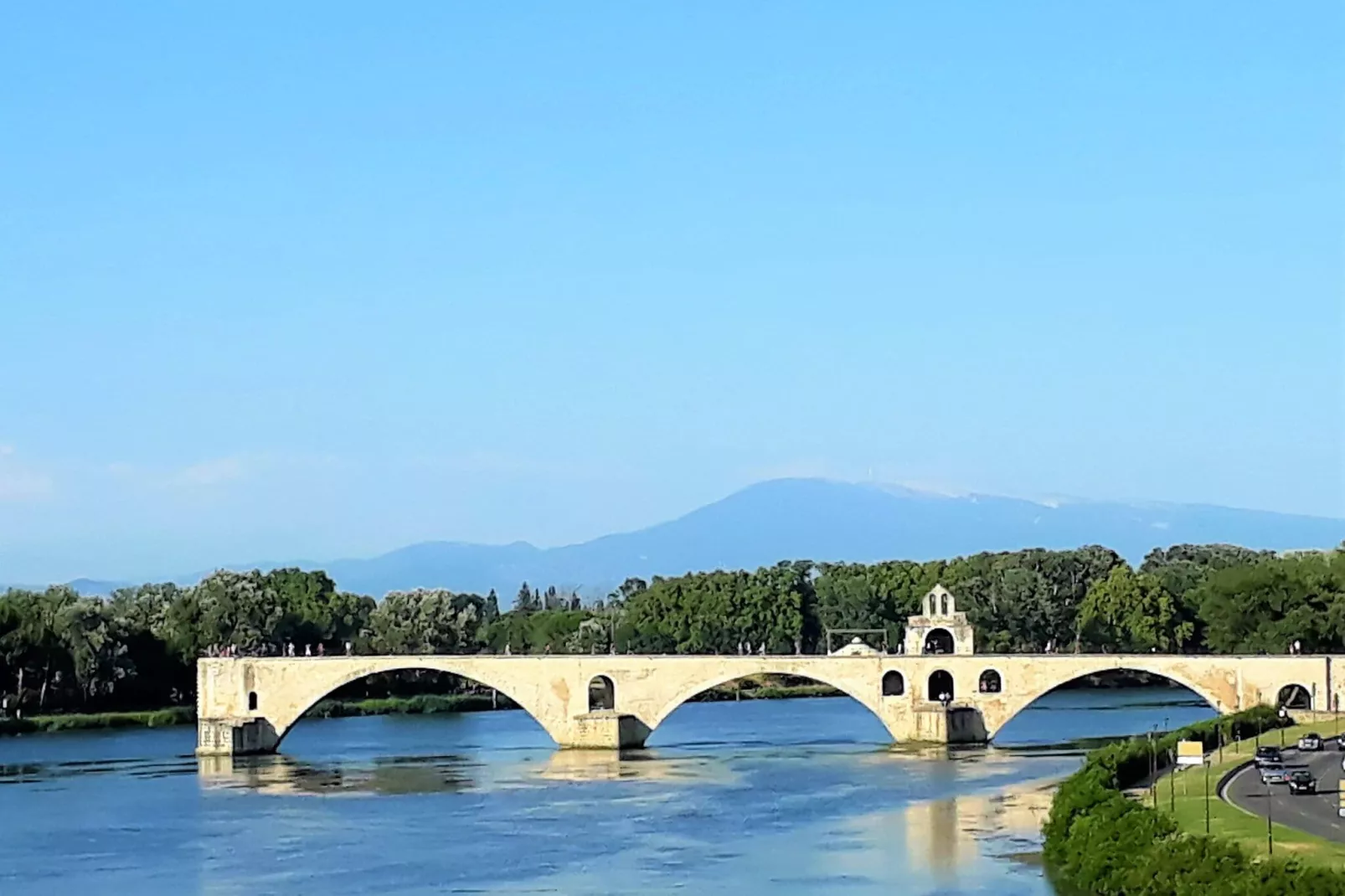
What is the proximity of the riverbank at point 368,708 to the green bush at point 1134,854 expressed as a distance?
46.3 m

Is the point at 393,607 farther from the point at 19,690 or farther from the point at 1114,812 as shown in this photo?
the point at 1114,812

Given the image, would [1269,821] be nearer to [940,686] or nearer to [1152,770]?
[1152,770]

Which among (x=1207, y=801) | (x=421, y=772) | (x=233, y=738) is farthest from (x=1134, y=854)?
(x=233, y=738)

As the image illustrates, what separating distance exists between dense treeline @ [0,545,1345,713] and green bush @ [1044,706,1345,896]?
3318 centimetres

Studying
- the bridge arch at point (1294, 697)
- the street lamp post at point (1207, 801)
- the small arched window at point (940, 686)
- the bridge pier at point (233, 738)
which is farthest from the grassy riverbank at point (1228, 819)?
the bridge pier at point (233, 738)

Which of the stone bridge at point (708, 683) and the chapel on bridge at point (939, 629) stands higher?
the chapel on bridge at point (939, 629)

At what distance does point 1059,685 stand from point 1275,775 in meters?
24.3

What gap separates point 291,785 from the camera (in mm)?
62656

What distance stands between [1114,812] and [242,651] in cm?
6144

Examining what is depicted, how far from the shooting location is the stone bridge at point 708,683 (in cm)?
6750

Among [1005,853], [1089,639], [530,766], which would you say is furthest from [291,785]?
[1089,639]

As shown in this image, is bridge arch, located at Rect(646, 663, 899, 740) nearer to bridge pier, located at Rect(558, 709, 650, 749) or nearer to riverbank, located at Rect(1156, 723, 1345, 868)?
bridge pier, located at Rect(558, 709, 650, 749)

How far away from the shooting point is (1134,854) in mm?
36844

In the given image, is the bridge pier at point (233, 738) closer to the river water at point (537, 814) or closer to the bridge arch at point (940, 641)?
the river water at point (537, 814)
